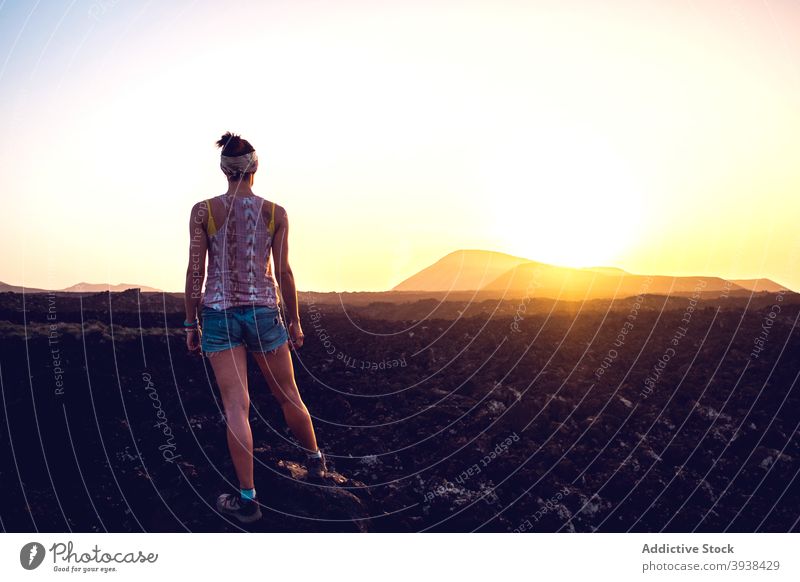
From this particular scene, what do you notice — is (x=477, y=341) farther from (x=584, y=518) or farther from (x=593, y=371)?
(x=584, y=518)

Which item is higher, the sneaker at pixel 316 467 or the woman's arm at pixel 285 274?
the woman's arm at pixel 285 274

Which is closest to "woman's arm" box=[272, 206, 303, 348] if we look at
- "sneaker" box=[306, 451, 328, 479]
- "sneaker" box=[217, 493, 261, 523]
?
"sneaker" box=[306, 451, 328, 479]

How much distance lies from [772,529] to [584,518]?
2226mm

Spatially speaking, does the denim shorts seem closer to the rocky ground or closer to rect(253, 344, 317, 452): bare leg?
rect(253, 344, 317, 452): bare leg

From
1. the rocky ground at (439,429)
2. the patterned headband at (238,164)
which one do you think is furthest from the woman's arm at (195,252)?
the rocky ground at (439,429)

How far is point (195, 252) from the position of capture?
254 inches

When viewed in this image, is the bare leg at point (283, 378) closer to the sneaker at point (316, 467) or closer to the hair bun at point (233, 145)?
the sneaker at point (316, 467)

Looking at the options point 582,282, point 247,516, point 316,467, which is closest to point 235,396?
point 247,516

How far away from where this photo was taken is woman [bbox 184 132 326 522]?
253 inches

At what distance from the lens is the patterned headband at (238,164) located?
648 cm

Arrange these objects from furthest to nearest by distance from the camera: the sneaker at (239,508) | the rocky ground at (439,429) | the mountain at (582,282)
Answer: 1. the mountain at (582,282)
2. the rocky ground at (439,429)
3. the sneaker at (239,508)

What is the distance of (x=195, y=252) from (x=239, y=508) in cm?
236

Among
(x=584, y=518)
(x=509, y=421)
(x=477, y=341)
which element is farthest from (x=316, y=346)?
(x=584, y=518)

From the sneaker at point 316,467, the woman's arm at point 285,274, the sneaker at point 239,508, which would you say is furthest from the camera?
the sneaker at point 316,467
